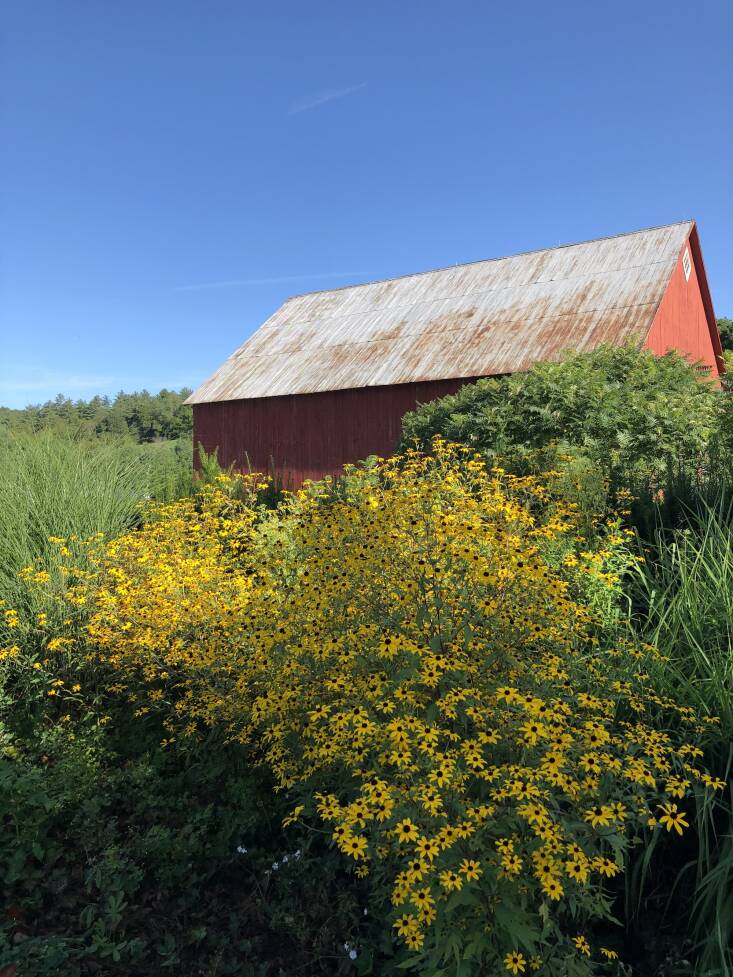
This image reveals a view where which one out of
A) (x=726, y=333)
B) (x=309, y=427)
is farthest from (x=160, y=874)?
(x=726, y=333)

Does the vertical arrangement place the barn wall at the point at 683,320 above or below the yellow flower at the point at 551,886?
above

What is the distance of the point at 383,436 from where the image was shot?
16.1 metres

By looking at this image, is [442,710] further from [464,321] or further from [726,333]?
[726,333]

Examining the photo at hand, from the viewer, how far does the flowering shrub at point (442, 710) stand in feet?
8.16

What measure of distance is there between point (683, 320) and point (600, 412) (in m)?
9.38

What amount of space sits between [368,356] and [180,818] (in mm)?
13992

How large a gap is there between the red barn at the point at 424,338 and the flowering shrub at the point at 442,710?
10.3 meters

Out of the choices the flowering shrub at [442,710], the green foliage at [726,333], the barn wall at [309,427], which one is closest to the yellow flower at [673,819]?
the flowering shrub at [442,710]

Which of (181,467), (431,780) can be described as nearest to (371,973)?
(431,780)

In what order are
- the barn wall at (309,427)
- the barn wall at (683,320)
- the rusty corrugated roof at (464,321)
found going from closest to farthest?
the rusty corrugated roof at (464,321) → the barn wall at (683,320) → the barn wall at (309,427)

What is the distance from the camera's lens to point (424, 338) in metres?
16.7

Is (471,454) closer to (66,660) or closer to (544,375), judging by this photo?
(544,375)

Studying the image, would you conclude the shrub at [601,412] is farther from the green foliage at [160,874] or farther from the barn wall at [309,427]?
the green foliage at [160,874]

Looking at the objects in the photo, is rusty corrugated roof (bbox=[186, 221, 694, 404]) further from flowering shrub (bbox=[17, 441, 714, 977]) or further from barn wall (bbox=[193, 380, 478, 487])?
flowering shrub (bbox=[17, 441, 714, 977])
